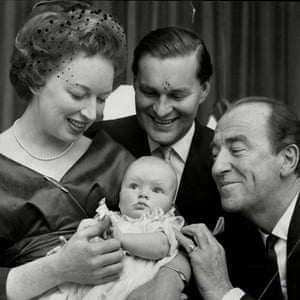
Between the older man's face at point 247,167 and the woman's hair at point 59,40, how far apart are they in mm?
441

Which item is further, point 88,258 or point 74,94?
point 74,94

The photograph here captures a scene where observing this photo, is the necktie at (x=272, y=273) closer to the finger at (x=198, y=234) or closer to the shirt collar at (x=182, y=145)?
the finger at (x=198, y=234)

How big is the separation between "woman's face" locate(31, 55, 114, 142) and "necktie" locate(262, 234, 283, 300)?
0.65m

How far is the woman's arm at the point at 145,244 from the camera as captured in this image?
1.49m

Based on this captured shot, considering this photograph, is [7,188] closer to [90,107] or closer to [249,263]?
[90,107]

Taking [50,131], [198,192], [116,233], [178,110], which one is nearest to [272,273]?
[198,192]

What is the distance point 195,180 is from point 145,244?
0.56 metres

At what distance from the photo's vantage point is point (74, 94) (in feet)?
5.13

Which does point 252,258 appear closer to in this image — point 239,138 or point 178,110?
point 239,138

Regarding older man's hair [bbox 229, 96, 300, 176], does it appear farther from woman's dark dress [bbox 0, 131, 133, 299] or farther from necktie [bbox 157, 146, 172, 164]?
woman's dark dress [bbox 0, 131, 133, 299]

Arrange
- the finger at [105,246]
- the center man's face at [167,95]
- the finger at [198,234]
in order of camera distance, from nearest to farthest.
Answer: the finger at [105,246] < the finger at [198,234] < the center man's face at [167,95]

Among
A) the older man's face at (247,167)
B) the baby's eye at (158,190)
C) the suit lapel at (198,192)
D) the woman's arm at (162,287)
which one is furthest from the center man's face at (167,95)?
the woman's arm at (162,287)

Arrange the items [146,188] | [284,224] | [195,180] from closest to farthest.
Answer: [146,188] < [284,224] < [195,180]

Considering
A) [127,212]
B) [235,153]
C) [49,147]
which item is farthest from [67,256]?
[235,153]
